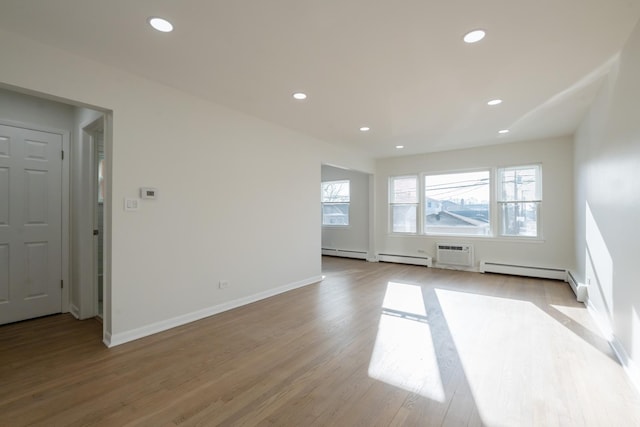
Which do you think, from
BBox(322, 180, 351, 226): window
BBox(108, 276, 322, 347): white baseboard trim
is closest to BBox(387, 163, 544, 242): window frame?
BBox(322, 180, 351, 226): window

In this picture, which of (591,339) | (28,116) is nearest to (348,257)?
(591,339)

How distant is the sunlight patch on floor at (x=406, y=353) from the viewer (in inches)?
85.1

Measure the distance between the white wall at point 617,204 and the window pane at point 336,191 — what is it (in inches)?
203

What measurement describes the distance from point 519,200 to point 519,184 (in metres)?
0.31

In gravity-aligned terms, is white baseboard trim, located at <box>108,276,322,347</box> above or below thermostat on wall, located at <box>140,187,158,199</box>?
below

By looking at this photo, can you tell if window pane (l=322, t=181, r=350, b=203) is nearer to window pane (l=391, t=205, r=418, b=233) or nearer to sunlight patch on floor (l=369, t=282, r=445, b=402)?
window pane (l=391, t=205, r=418, b=233)

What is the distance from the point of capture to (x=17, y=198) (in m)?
3.34

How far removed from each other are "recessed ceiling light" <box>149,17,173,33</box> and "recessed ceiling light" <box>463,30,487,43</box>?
7.31ft

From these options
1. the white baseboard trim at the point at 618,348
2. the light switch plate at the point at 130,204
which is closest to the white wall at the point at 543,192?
the white baseboard trim at the point at 618,348

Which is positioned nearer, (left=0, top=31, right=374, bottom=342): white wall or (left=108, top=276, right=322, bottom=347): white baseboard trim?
(left=0, top=31, right=374, bottom=342): white wall

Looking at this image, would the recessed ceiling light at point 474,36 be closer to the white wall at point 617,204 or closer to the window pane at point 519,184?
the white wall at point 617,204

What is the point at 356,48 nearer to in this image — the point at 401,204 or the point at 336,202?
the point at 401,204

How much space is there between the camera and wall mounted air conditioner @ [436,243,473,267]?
242 inches

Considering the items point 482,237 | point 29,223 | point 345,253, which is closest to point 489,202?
point 482,237
